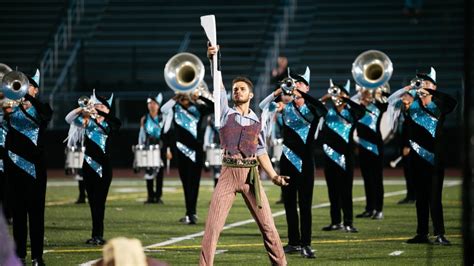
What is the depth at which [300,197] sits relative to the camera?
38.4ft

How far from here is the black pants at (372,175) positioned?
16734mm

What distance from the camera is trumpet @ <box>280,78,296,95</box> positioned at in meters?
11.9

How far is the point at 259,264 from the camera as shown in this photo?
11086 mm

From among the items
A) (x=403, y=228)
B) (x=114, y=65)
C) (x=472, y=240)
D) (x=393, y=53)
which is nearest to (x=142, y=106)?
(x=114, y=65)

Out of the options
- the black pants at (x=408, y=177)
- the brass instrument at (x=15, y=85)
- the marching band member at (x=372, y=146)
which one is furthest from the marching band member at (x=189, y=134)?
the brass instrument at (x=15, y=85)

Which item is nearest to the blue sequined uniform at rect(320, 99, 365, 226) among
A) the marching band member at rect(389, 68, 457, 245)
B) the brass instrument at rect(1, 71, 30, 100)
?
the marching band member at rect(389, 68, 457, 245)

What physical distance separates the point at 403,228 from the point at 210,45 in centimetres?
598

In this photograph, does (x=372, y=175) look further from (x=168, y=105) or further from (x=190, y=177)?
(x=168, y=105)

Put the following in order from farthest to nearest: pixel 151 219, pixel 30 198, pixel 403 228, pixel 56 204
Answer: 1. pixel 56 204
2. pixel 151 219
3. pixel 403 228
4. pixel 30 198

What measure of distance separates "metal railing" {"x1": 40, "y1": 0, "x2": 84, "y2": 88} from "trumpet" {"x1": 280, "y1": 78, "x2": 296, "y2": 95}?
19192 mm

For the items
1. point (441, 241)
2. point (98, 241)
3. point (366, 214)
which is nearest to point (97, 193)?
point (98, 241)

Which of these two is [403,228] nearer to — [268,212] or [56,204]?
[268,212]

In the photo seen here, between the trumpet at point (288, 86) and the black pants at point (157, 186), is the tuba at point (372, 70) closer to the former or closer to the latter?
the trumpet at point (288, 86)

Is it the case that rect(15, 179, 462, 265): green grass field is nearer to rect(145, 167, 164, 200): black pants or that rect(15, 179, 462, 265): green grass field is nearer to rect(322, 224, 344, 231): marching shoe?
rect(322, 224, 344, 231): marching shoe
